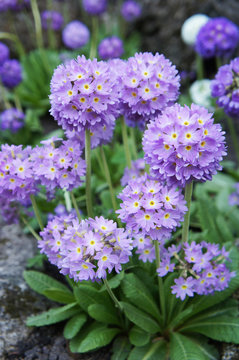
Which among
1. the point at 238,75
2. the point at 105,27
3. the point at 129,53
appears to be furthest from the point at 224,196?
the point at 105,27

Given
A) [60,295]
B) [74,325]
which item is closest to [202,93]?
[60,295]

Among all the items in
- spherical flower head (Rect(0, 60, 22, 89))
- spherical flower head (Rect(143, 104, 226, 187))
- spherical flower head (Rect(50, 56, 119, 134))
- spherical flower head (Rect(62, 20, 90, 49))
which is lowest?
spherical flower head (Rect(143, 104, 226, 187))

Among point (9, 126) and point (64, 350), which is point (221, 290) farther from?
point (9, 126)

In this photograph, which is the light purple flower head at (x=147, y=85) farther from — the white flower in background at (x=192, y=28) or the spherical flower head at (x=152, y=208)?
the white flower in background at (x=192, y=28)

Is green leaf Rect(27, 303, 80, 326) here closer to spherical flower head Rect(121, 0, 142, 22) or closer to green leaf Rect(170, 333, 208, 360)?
green leaf Rect(170, 333, 208, 360)

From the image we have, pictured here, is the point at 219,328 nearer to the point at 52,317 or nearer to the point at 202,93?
the point at 52,317

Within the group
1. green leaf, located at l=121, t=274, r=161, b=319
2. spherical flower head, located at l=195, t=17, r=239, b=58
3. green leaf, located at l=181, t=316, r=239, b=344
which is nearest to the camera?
green leaf, located at l=121, t=274, r=161, b=319

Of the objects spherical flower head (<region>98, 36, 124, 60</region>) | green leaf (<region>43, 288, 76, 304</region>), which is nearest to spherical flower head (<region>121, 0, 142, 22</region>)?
spherical flower head (<region>98, 36, 124, 60</region>)
